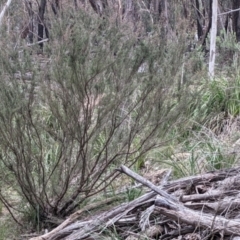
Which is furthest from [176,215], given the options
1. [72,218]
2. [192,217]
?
[72,218]

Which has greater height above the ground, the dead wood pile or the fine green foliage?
the fine green foliage

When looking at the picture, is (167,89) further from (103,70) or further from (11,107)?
(11,107)

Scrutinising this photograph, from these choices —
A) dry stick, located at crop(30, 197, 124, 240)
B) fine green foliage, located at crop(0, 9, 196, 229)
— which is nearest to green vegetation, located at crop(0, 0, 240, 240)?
fine green foliage, located at crop(0, 9, 196, 229)

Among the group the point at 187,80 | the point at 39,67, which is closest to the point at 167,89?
the point at 187,80

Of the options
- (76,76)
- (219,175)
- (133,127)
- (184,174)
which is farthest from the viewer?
(184,174)

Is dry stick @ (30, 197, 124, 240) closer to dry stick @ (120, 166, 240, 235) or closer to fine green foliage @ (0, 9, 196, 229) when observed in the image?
fine green foliage @ (0, 9, 196, 229)

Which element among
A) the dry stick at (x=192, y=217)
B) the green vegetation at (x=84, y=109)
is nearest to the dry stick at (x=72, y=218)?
the green vegetation at (x=84, y=109)

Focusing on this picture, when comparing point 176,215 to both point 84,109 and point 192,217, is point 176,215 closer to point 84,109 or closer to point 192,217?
point 192,217

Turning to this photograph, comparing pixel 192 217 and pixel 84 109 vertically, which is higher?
pixel 84 109

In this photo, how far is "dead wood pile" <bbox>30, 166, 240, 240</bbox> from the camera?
3729 millimetres

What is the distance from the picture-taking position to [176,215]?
→ 3.76m

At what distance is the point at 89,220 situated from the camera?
14.3 feet

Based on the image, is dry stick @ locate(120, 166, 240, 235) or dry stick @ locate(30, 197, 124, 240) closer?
dry stick @ locate(120, 166, 240, 235)

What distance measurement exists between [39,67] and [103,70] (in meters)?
0.51
